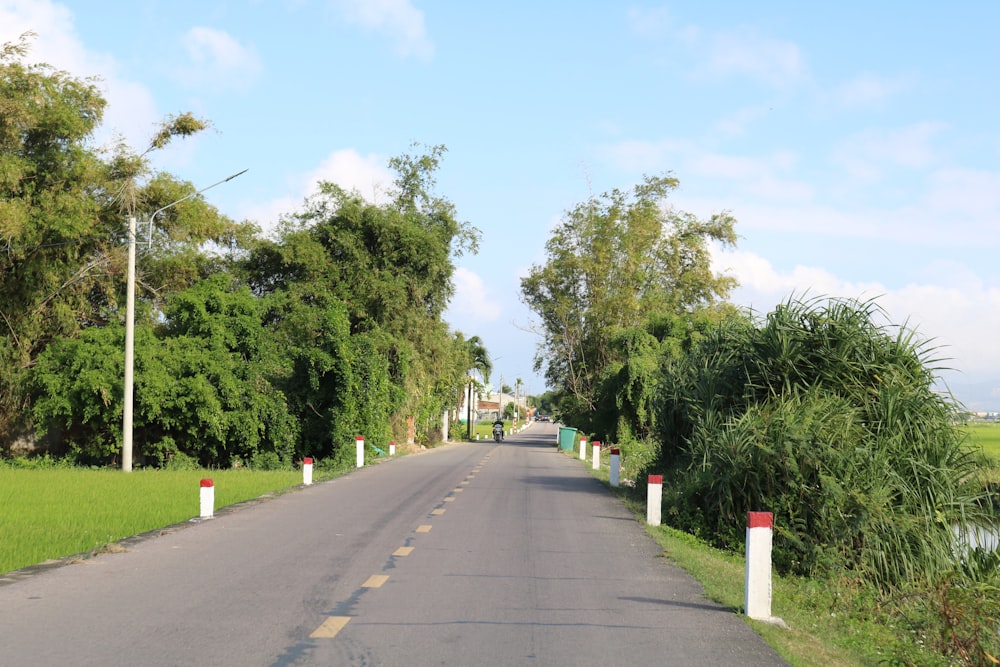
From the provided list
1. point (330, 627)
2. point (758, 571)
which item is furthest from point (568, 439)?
point (330, 627)

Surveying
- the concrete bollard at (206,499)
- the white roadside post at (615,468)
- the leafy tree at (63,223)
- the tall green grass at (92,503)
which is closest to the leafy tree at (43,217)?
the leafy tree at (63,223)

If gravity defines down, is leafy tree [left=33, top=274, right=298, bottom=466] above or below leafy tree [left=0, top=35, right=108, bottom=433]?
below

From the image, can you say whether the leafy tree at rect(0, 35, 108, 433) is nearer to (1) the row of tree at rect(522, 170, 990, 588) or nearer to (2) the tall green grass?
(2) the tall green grass

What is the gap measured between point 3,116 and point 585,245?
41.6 metres

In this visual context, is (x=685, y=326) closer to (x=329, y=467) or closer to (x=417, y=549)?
(x=329, y=467)

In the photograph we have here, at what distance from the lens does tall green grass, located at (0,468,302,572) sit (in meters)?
12.7

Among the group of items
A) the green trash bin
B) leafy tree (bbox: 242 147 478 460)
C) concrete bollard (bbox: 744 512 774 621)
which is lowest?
the green trash bin

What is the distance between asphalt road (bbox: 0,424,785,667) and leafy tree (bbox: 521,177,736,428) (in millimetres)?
46637

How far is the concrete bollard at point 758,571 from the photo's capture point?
884 cm

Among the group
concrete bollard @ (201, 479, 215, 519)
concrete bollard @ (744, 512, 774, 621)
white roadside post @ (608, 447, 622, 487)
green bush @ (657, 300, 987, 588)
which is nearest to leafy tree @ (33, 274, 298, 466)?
white roadside post @ (608, 447, 622, 487)

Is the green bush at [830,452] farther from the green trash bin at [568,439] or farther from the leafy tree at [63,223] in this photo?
the green trash bin at [568,439]

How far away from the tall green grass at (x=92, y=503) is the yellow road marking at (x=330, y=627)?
466 cm

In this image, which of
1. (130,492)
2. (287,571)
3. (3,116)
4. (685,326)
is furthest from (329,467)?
(685,326)

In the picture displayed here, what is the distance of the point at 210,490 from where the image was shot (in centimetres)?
1639
